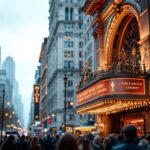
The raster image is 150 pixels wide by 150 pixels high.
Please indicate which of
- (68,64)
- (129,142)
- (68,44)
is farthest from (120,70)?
(68,44)

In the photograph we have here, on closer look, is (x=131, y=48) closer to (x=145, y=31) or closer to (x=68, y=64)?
(x=145, y=31)

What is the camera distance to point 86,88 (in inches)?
1449

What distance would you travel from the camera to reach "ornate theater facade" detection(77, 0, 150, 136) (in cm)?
2931

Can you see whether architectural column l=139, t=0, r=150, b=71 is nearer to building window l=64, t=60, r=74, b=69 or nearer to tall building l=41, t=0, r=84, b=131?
tall building l=41, t=0, r=84, b=131

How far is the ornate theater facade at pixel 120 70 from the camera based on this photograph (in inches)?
1154

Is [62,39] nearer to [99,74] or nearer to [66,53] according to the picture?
[66,53]

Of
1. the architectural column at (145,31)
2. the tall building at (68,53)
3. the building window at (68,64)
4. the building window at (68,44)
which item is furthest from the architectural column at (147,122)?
the building window at (68,44)

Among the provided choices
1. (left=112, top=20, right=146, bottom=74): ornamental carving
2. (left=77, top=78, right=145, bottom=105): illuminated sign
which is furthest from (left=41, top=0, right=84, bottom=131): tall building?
(left=77, top=78, right=145, bottom=105): illuminated sign

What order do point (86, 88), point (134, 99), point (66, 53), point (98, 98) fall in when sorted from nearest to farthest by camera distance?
point (134, 99)
point (98, 98)
point (86, 88)
point (66, 53)

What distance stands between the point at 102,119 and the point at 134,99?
1274 cm

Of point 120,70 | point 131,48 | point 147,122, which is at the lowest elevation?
point 147,122

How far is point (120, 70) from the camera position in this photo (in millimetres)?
29844

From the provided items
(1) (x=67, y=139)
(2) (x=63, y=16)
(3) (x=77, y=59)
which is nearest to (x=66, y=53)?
(3) (x=77, y=59)

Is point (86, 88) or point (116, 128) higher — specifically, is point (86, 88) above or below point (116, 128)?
above
